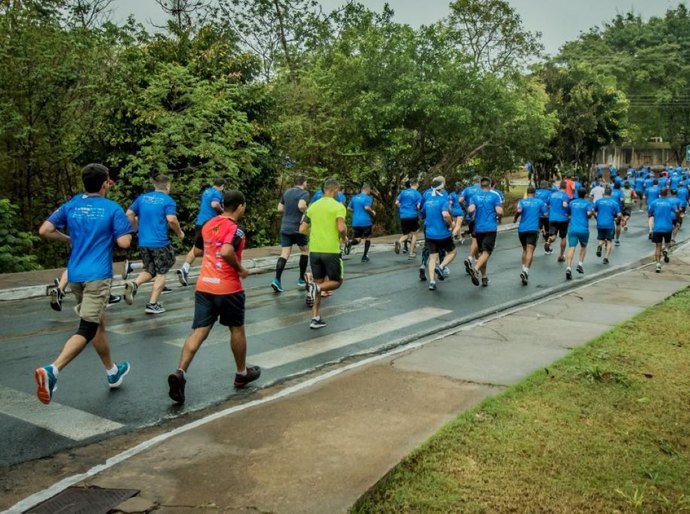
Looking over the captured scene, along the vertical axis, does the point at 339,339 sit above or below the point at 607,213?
below

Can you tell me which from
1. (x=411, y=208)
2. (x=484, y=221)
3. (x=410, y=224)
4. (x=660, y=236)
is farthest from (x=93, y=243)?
(x=660, y=236)

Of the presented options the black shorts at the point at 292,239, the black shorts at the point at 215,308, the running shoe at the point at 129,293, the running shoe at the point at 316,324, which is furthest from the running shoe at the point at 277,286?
the black shorts at the point at 215,308

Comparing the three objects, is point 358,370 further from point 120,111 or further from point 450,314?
point 120,111

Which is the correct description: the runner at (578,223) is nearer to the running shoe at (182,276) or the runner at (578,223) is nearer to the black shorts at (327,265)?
the black shorts at (327,265)

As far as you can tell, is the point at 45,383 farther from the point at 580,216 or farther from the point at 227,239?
the point at 580,216

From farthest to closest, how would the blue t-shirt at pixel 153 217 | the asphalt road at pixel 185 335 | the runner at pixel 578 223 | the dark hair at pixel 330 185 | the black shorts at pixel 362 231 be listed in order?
the black shorts at pixel 362 231 < the runner at pixel 578 223 < the blue t-shirt at pixel 153 217 < the dark hair at pixel 330 185 < the asphalt road at pixel 185 335

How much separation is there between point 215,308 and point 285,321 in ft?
11.5

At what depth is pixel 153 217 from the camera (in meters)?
9.94

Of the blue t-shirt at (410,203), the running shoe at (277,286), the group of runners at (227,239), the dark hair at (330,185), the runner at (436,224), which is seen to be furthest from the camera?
the blue t-shirt at (410,203)

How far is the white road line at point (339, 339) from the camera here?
297 inches

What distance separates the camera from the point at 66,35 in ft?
61.3

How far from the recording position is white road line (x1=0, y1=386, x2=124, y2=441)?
5.28 m

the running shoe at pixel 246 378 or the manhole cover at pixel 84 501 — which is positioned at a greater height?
the running shoe at pixel 246 378

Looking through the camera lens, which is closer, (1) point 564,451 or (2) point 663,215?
(1) point 564,451
